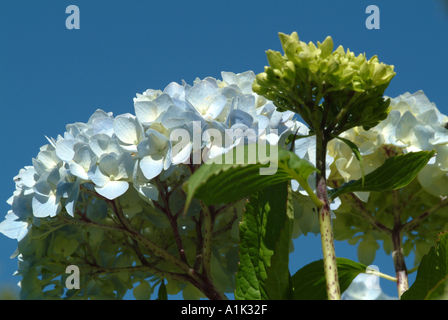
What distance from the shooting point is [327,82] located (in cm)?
47

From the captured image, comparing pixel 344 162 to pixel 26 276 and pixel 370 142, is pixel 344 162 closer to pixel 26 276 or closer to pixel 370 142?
pixel 370 142

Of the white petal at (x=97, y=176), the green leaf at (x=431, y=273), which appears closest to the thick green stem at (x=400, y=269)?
the green leaf at (x=431, y=273)

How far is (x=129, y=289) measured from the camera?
2.81 ft

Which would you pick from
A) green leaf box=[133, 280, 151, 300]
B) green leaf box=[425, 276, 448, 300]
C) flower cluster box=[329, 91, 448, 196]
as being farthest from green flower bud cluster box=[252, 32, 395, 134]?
green leaf box=[133, 280, 151, 300]

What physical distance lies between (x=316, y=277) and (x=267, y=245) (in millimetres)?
184

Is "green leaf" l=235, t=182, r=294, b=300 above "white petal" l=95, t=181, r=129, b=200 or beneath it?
beneath

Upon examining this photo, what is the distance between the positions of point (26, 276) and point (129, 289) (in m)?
0.18

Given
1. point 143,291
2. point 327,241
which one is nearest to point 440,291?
point 327,241

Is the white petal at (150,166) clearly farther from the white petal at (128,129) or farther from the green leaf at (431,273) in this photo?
the green leaf at (431,273)

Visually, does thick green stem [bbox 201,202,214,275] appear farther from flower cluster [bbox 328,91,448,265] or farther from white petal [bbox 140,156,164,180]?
flower cluster [bbox 328,91,448,265]

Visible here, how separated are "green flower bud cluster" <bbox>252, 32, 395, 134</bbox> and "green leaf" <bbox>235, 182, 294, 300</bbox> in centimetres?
9

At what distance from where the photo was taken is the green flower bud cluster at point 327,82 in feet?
1.51

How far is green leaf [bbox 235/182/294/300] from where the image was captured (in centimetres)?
44

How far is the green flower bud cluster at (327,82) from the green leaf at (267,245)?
3.5 inches
